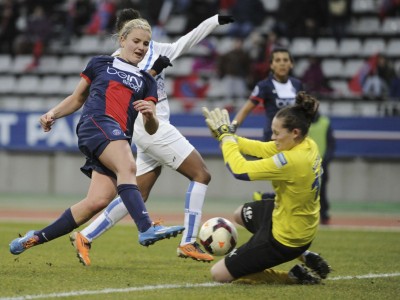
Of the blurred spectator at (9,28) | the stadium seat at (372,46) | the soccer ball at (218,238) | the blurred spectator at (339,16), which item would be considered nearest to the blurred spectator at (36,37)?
the blurred spectator at (9,28)

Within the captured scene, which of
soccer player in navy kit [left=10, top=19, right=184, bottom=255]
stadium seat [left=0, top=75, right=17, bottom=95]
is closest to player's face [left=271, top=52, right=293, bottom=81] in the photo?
soccer player in navy kit [left=10, top=19, right=184, bottom=255]

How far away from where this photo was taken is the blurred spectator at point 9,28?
23.0 m

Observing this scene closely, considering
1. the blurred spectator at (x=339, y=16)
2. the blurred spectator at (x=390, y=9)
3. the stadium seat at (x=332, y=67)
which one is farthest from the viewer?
the blurred spectator at (x=390, y=9)

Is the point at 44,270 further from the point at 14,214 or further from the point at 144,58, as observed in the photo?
the point at 14,214

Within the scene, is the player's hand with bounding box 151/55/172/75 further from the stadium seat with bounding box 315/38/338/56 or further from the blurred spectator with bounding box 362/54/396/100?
the stadium seat with bounding box 315/38/338/56

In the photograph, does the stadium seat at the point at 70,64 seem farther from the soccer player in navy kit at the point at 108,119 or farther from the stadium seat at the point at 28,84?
the soccer player in navy kit at the point at 108,119

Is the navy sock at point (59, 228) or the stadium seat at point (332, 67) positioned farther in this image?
the stadium seat at point (332, 67)

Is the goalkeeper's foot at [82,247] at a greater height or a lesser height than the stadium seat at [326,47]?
lesser

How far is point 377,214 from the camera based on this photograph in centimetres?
1558

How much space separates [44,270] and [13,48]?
1595 cm

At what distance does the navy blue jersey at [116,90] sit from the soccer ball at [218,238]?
1.04 m

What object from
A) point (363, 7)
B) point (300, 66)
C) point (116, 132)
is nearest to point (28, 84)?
point (300, 66)

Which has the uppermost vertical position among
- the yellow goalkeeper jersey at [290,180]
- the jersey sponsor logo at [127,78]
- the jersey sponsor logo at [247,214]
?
the jersey sponsor logo at [127,78]

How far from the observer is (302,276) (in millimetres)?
7430
